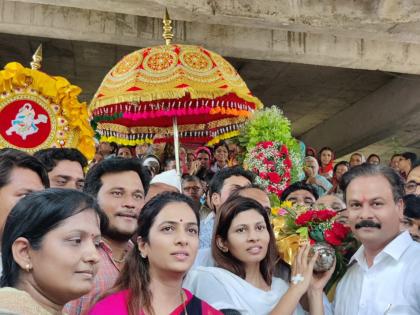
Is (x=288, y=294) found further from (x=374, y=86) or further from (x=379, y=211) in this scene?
(x=374, y=86)

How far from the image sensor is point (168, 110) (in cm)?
395

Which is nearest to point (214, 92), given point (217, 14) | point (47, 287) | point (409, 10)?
point (47, 287)

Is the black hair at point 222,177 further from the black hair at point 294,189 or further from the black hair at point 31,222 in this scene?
the black hair at point 31,222

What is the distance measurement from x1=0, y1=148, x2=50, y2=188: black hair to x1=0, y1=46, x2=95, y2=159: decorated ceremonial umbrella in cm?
73

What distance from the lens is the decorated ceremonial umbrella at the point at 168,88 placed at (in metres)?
3.57

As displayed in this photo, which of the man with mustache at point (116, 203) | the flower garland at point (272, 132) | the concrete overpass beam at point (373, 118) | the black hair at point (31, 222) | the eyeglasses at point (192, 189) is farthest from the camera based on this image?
the concrete overpass beam at point (373, 118)

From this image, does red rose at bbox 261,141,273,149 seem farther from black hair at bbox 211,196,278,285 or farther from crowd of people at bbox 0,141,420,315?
black hair at bbox 211,196,278,285

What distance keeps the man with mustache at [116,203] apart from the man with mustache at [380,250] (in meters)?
1.10

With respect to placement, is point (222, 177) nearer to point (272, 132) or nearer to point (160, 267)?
point (272, 132)

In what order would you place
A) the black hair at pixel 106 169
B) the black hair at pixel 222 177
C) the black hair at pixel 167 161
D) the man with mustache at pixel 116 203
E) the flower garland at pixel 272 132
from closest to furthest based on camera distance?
the man with mustache at pixel 116 203 → the black hair at pixel 106 169 → the black hair at pixel 222 177 → the flower garland at pixel 272 132 → the black hair at pixel 167 161

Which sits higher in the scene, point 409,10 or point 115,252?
point 409,10

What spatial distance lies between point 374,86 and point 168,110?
320 inches

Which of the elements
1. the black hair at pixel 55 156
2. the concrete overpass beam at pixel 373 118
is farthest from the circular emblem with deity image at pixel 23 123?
the concrete overpass beam at pixel 373 118

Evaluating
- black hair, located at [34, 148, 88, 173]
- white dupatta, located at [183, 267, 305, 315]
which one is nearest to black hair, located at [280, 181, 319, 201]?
white dupatta, located at [183, 267, 305, 315]
